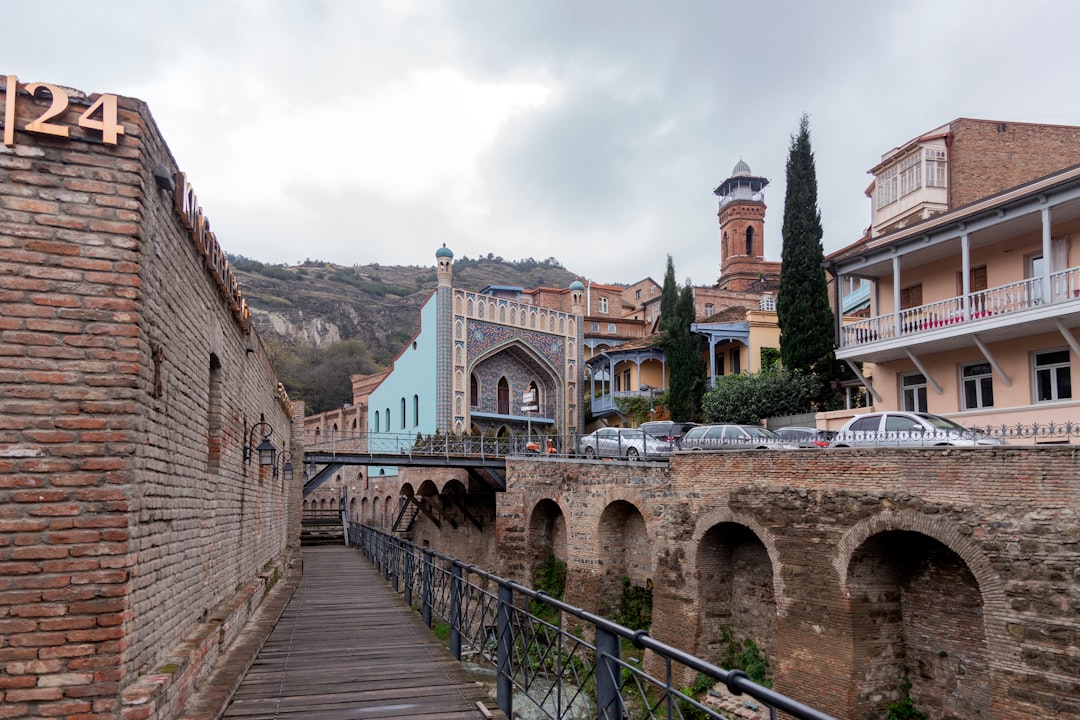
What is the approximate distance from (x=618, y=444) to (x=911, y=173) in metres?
12.8

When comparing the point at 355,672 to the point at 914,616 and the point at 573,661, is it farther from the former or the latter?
the point at 914,616

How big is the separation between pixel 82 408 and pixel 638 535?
15641mm

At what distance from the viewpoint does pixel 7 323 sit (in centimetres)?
501

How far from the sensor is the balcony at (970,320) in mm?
15352

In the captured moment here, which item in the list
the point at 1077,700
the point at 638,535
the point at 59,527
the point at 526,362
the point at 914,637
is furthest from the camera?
the point at 526,362

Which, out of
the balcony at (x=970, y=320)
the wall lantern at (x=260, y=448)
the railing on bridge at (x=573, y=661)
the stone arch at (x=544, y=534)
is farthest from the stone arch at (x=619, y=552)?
the wall lantern at (x=260, y=448)

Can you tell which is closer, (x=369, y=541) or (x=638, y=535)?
(x=638, y=535)

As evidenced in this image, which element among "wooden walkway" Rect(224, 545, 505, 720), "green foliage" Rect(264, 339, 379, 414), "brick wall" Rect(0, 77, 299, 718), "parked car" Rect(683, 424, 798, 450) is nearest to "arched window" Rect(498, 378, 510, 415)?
"parked car" Rect(683, 424, 798, 450)

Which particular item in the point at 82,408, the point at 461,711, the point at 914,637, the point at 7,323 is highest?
the point at 7,323

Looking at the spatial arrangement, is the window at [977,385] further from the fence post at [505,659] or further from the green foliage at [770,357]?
the fence post at [505,659]

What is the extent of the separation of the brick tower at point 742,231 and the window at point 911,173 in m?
28.0

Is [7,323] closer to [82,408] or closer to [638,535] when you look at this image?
[82,408]

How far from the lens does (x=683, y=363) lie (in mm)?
32719

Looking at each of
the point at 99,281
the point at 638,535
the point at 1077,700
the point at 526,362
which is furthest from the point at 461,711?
the point at 526,362
